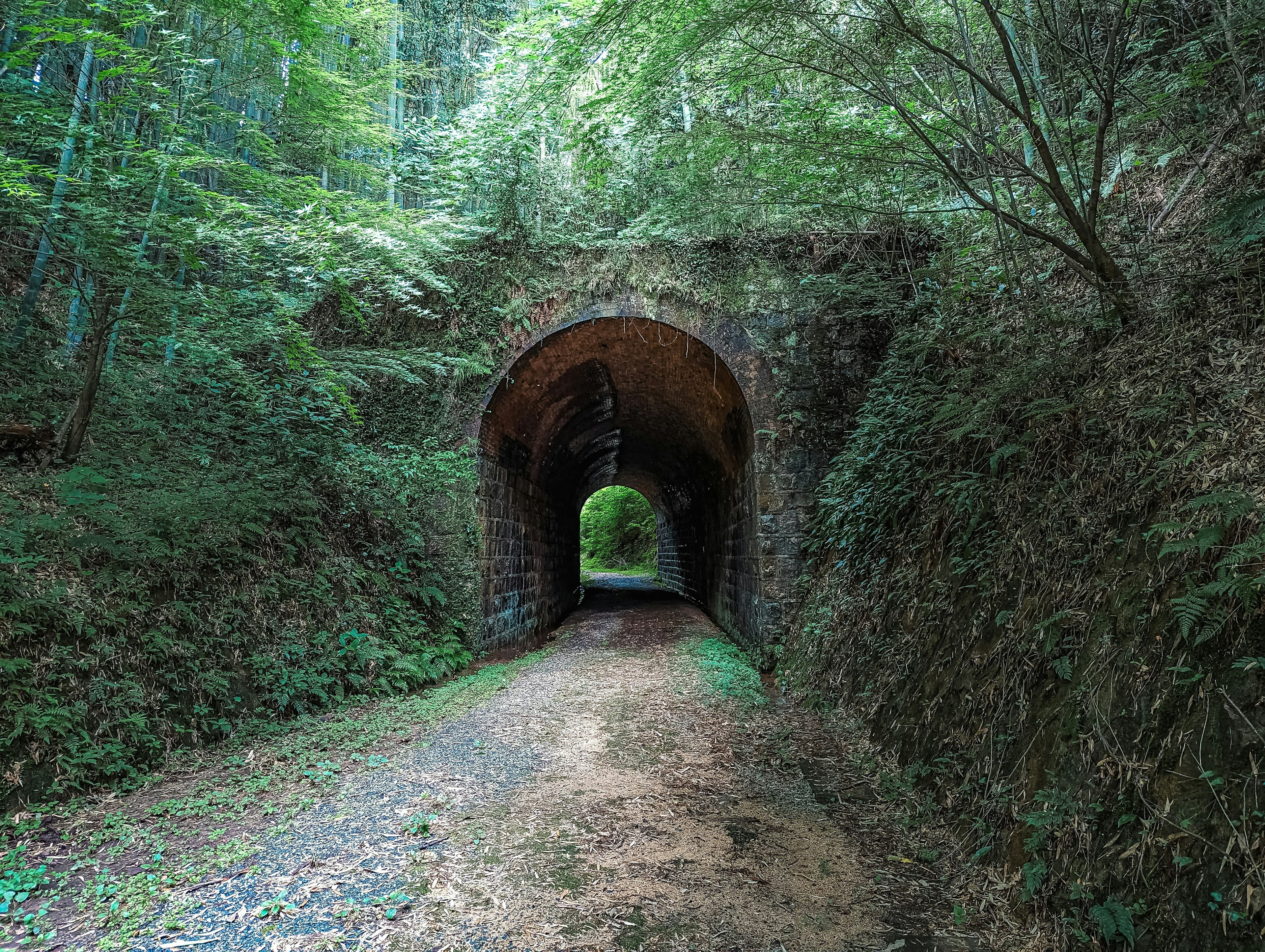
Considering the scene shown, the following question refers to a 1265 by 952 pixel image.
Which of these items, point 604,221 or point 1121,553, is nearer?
point 1121,553

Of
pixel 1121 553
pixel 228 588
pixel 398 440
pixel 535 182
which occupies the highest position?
pixel 535 182

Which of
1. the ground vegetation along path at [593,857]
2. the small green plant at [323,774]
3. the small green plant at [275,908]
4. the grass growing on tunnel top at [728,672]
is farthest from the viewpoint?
the grass growing on tunnel top at [728,672]

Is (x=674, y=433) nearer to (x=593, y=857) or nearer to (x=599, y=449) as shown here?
(x=599, y=449)

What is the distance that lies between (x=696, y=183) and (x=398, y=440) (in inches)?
191

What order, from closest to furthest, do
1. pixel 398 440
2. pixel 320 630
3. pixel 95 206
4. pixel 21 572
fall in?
pixel 21 572 < pixel 95 206 < pixel 320 630 < pixel 398 440

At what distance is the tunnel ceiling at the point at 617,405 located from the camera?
26.8ft

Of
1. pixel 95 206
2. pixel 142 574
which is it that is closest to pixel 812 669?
pixel 142 574

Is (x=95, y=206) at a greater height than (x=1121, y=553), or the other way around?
(x=95, y=206)

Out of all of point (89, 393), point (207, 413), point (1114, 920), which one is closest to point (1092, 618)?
point (1114, 920)

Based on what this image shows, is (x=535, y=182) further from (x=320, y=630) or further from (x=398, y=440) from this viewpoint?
(x=320, y=630)

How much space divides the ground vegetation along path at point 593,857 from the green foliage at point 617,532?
87.1ft

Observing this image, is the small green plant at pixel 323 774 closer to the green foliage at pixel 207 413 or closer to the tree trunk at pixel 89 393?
the green foliage at pixel 207 413

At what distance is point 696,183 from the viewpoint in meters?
7.08

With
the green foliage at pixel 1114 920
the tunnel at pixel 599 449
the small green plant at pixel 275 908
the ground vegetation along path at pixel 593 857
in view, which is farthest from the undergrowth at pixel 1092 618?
the tunnel at pixel 599 449
